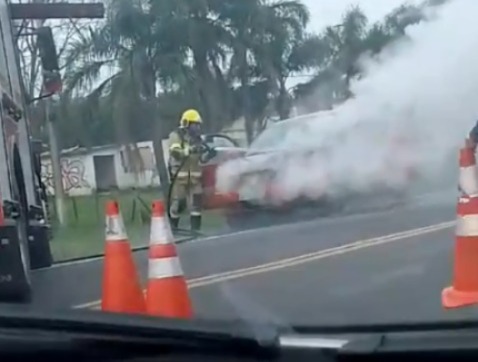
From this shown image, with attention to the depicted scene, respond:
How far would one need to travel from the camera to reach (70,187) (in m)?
3.38

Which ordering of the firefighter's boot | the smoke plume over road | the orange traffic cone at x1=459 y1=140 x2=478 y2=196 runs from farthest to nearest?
the firefighter's boot < the orange traffic cone at x1=459 y1=140 x2=478 y2=196 < the smoke plume over road

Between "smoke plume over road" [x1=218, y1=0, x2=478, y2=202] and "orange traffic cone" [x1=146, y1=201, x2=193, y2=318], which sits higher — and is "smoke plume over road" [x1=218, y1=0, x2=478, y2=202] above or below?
above

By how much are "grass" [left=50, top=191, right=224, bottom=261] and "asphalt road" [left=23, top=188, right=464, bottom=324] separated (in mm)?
124

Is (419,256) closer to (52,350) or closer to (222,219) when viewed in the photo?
(222,219)

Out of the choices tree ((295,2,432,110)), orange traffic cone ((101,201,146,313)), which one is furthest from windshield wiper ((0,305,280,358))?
tree ((295,2,432,110))

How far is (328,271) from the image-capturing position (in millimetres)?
3531

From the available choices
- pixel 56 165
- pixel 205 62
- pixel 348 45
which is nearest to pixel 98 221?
pixel 56 165

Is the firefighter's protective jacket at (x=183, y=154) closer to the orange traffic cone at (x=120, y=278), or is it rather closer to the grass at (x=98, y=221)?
the grass at (x=98, y=221)

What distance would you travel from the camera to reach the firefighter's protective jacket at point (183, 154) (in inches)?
125

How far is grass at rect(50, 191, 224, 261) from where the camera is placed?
332 centimetres

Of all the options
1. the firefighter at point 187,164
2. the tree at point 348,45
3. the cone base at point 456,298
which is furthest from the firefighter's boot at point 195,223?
the cone base at point 456,298

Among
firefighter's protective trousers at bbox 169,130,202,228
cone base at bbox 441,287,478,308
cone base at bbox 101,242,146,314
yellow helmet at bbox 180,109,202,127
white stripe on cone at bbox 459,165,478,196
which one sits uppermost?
yellow helmet at bbox 180,109,202,127

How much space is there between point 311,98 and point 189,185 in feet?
1.30

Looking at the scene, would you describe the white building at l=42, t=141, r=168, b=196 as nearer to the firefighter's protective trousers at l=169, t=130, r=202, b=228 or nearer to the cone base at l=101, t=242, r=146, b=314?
the firefighter's protective trousers at l=169, t=130, r=202, b=228
